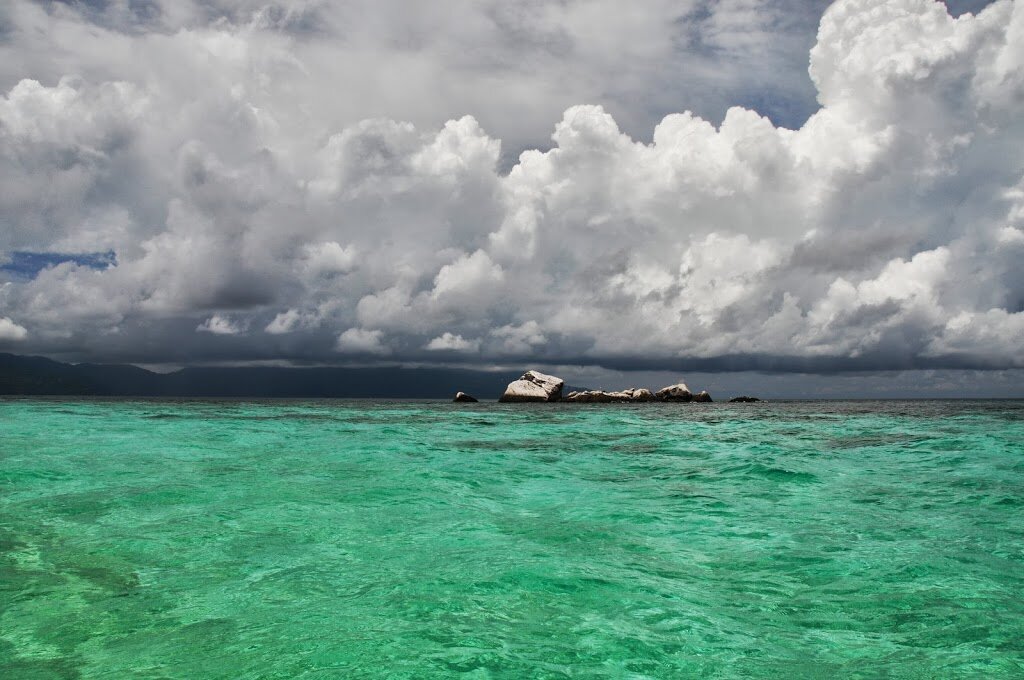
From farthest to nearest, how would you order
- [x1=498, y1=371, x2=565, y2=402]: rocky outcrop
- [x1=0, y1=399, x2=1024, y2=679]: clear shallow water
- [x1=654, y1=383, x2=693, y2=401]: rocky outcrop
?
[x1=654, y1=383, x2=693, y2=401]: rocky outcrop, [x1=498, y1=371, x2=565, y2=402]: rocky outcrop, [x1=0, y1=399, x2=1024, y2=679]: clear shallow water

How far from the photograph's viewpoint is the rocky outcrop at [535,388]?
101m

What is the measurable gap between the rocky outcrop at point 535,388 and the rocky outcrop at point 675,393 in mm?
24384

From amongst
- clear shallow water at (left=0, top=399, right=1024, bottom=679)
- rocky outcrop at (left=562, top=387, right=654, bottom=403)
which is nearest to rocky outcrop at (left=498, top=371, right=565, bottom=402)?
rocky outcrop at (left=562, top=387, right=654, bottom=403)

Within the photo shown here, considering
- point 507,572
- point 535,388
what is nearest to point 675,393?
point 535,388

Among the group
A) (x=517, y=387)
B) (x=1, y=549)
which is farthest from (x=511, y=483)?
(x=517, y=387)

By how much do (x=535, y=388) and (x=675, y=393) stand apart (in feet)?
103

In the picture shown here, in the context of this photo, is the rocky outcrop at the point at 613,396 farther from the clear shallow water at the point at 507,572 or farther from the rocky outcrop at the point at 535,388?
the clear shallow water at the point at 507,572

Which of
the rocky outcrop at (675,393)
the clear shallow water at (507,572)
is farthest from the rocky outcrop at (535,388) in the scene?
the clear shallow water at (507,572)

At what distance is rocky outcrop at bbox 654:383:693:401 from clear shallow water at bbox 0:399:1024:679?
100862 millimetres

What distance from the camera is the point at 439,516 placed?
37.6 ft

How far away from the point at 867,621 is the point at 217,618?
21.3ft

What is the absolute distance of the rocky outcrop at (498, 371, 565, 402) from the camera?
101375 mm

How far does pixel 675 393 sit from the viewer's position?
117 meters

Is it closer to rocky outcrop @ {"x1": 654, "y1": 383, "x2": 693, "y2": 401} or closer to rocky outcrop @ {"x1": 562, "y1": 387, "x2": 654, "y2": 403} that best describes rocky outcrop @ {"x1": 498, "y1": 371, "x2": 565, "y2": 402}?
rocky outcrop @ {"x1": 562, "y1": 387, "x2": 654, "y2": 403}
